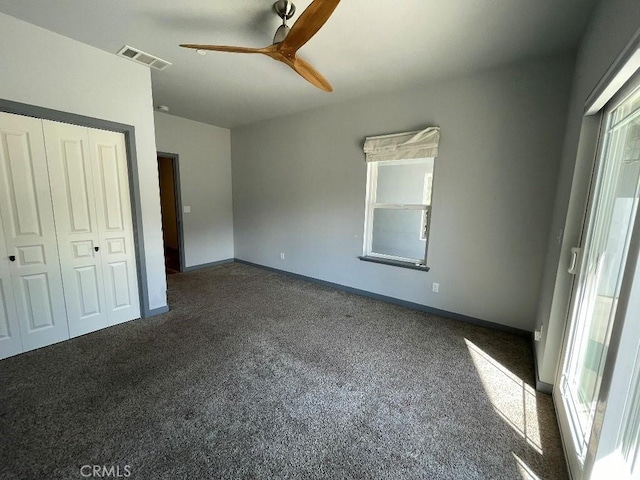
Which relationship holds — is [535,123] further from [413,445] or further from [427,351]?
[413,445]

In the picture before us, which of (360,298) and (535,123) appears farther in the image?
(360,298)

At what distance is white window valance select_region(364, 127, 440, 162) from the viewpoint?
2.87m

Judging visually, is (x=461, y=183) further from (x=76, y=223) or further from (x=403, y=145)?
(x=76, y=223)

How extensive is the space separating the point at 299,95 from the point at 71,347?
361 cm

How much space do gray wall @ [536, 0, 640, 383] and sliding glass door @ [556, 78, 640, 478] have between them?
0.08m

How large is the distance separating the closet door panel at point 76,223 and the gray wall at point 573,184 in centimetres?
382

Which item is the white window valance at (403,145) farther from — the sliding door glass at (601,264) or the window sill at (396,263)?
the sliding door glass at (601,264)

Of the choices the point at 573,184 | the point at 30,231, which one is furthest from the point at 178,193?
the point at 573,184

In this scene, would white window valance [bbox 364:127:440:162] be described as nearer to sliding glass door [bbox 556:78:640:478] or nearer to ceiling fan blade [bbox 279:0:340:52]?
sliding glass door [bbox 556:78:640:478]

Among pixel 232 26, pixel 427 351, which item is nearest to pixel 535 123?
pixel 427 351

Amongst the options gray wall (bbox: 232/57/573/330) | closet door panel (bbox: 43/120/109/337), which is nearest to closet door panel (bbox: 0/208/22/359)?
closet door panel (bbox: 43/120/109/337)

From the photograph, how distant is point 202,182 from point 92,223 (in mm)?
2434

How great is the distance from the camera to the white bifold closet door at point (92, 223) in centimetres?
230

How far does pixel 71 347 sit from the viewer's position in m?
2.32
